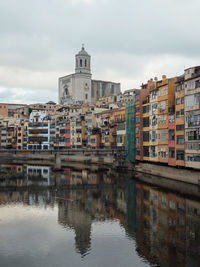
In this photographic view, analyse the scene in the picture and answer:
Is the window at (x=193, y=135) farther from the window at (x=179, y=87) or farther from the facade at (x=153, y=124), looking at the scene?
the facade at (x=153, y=124)

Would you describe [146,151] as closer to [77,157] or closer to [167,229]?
[77,157]

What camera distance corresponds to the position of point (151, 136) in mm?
74125

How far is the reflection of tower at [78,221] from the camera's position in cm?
3069

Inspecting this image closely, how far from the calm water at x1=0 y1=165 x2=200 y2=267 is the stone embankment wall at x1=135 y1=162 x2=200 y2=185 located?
18.1ft

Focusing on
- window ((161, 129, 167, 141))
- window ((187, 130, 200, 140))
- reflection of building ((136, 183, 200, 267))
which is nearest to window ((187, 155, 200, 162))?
window ((187, 130, 200, 140))

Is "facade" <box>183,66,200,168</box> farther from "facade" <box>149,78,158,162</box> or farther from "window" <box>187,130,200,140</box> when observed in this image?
"facade" <box>149,78,158,162</box>

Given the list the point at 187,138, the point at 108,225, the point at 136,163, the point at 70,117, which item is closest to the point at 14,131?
the point at 70,117

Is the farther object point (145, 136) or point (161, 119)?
point (145, 136)

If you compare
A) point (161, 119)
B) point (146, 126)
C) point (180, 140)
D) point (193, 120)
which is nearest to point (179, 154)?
point (180, 140)

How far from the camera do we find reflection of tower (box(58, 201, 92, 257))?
101 feet

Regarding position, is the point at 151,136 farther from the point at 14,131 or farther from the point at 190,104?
the point at 14,131

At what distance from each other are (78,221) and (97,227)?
2.87m

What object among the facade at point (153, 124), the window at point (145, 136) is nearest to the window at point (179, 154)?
the facade at point (153, 124)

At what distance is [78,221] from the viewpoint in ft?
123
